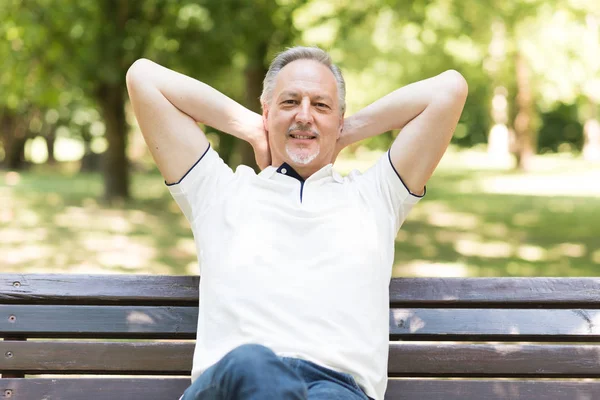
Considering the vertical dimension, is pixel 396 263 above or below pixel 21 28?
below

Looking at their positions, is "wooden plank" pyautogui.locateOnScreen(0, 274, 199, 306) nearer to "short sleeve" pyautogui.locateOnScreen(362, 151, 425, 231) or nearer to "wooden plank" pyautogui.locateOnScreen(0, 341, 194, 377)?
"wooden plank" pyautogui.locateOnScreen(0, 341, 194, 377)

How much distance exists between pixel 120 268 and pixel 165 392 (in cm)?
678

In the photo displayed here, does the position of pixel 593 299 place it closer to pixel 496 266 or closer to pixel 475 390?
pixel 475 390

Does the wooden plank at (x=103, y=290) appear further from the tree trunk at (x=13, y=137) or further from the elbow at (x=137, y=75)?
the tree trunk at (x=13, y=137)

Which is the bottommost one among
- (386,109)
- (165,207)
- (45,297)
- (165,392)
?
(165,207)

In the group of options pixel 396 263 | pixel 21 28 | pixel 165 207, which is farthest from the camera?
pixel 165 207

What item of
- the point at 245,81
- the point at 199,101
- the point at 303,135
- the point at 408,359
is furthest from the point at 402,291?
the point at 245,81

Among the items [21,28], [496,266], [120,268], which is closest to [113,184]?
[21,28]

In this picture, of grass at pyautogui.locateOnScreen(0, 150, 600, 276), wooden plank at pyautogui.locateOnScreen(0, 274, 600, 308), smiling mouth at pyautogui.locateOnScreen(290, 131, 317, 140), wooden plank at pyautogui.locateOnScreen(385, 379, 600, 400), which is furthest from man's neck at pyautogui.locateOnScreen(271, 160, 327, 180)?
grass at pyautogui.locateOnScreen(0, 150, 600, 276)

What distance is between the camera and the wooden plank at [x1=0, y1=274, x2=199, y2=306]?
3.05 meters

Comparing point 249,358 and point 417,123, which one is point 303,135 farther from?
point 249,358

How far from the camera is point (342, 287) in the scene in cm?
274

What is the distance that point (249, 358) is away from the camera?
7.49ft

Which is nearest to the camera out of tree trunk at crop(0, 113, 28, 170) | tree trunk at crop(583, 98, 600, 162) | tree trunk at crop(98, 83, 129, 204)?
tree trunk at crop(98, 83, 129, 204)
